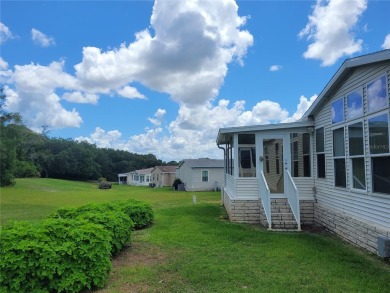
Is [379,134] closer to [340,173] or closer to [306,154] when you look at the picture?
[340,173]

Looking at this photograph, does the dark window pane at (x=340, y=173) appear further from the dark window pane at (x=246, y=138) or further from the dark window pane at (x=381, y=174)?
the dark window pane at (x=246, y=138)

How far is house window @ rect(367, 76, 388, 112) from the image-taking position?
6113 millimetres

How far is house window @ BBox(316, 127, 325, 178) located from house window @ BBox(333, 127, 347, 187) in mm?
920

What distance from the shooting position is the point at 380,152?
6.17 metres

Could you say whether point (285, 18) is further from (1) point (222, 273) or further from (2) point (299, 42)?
(1) point (222, 273)

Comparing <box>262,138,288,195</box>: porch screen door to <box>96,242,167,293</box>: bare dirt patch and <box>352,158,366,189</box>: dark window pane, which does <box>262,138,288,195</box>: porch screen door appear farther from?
<box>96,242,167,293</box>: bare dirt patch

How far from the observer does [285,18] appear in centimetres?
1204

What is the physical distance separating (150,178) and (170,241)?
4622 centimetres

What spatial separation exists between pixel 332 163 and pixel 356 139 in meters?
1.62

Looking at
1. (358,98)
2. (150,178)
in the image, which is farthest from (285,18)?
(150,178)

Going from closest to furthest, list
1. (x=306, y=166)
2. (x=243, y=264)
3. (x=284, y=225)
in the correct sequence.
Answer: (x=243, y=264), (x=284, y=225), (x=306, y=166)

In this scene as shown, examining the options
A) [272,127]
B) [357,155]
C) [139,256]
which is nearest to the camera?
[139,256]

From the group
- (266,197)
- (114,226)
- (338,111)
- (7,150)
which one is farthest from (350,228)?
(7,150)

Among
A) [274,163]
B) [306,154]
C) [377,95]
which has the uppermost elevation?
[377,95]
